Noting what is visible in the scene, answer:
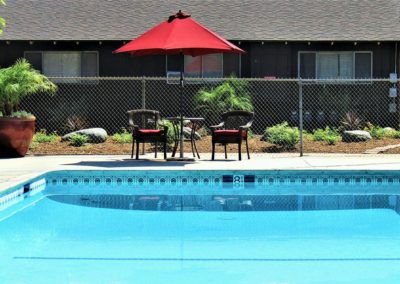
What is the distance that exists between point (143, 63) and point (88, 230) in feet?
43.6

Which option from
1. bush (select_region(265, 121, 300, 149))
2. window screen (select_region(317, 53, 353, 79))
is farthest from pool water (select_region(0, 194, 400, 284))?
window screen (select_region(317, 53, 353, 79))

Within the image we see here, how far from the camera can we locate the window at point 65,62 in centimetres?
2108

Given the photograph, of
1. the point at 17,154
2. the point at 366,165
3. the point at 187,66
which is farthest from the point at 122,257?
the point at 187,66

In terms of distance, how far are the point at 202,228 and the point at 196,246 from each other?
1038mm

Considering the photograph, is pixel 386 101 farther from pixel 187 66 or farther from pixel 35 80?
pixel 35 80

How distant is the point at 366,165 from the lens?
12195 mm

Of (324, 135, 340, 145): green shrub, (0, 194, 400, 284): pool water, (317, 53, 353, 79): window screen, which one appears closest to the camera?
(0, 194, 400, 284): pool water

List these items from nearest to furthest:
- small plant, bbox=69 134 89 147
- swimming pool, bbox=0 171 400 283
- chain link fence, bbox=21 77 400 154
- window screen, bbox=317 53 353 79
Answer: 1. swimming pool, bbox=0 171 400 283
2. small plant, bbox=69 134 89 147
3. chain link fence, bbox=21 77 400 154
4. window screen, bbox=317 53 353 79

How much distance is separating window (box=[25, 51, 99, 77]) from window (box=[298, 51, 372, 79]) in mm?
5866

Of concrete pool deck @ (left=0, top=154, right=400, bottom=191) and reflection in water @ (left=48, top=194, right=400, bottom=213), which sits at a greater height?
concrete pool deck @ (left=0, top=154, right=400, bottom=191)

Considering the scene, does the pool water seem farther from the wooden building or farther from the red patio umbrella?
the wooden building

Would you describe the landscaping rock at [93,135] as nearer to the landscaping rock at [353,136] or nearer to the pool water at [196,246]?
the landscaping rock at [353,136]

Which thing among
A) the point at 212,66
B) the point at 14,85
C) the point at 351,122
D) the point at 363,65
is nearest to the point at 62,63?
the point at 212,66

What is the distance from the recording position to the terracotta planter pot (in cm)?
1335
